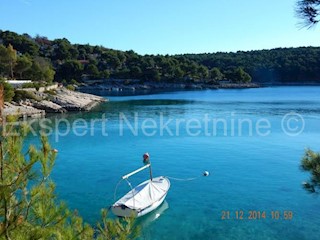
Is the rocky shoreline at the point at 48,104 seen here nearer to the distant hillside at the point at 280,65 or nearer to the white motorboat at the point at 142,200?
the white motorboat at the point at 142,200

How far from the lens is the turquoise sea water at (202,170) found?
41.4ft

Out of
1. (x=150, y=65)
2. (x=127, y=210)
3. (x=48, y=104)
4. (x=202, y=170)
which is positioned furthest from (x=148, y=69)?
(x=127, y=210)

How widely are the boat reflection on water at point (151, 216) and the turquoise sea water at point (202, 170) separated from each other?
1.5 inches

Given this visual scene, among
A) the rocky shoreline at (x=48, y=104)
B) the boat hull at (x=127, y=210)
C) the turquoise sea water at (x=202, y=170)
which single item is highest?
the rocky shoreline at (x=48, y=104)

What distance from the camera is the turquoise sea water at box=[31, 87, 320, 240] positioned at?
1263 cm

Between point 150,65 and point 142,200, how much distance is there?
10552cm

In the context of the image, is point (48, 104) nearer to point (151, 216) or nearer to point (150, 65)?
point (151, 216)

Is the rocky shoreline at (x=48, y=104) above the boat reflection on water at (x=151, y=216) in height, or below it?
above

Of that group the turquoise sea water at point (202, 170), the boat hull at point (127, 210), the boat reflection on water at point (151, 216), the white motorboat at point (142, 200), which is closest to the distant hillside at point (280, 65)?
the turquoise sea water at point (202, 170)

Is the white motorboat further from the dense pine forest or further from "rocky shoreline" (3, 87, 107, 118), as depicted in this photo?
the dense pine forest

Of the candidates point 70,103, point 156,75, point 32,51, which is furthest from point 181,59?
point 70,103

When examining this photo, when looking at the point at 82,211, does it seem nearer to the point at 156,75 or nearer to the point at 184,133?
the point at 184,133

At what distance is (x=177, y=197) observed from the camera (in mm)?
15656

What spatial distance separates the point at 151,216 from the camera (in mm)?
13250
